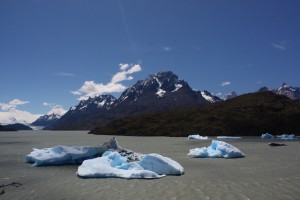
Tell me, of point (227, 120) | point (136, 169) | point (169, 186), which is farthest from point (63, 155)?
point (227, 120)

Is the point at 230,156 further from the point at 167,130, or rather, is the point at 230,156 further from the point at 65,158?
the point at 167,130

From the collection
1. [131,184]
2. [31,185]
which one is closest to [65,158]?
[31,185]

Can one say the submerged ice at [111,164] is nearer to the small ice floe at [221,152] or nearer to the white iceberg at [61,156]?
the white iceberg at [61,156]

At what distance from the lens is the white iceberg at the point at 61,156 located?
80.7ft

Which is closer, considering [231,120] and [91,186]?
[91,186]

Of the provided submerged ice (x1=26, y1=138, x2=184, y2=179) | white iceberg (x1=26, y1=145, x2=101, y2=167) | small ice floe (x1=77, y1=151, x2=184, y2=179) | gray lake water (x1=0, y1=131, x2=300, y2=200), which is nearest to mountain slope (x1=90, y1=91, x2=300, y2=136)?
white iceberg (x1=26, y1=145, x2=101, y2=167)

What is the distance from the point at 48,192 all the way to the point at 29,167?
9809mm

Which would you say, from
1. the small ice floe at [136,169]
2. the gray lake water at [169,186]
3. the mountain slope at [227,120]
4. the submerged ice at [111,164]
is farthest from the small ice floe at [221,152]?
the mountain slope at [227,120]

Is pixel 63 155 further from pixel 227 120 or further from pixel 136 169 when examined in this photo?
pixel 227 120

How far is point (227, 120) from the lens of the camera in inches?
4242

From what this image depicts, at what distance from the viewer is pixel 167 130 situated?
10856 centimetres

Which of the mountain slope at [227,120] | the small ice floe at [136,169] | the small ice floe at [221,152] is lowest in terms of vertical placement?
the small ice floe at [136,169]

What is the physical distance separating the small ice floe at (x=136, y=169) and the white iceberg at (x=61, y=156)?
16.8ft

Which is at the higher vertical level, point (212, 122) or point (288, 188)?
point (212, 122)
